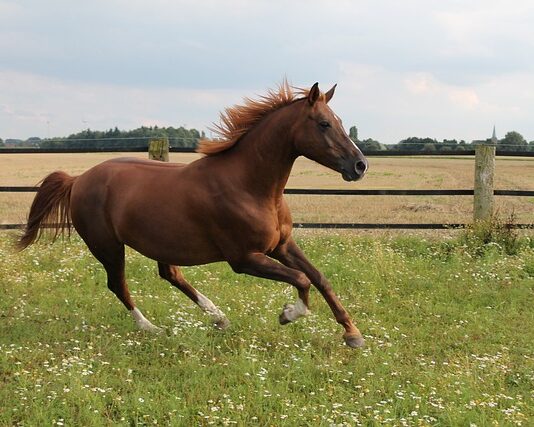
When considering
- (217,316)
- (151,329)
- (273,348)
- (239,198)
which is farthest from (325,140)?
(151,329)

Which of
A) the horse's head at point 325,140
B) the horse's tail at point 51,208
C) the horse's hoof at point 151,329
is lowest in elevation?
the horse's hoof at point 151,329

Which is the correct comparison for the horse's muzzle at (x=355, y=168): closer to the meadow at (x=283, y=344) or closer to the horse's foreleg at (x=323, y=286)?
the horse's foreleg at (x=323, y=286)

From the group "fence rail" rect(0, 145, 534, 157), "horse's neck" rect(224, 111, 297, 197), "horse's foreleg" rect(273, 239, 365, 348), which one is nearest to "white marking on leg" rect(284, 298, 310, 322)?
"horse's foreleg" rect(273, 239, 365, 348)

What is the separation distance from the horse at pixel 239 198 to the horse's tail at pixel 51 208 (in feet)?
2.01

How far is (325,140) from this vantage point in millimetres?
4309

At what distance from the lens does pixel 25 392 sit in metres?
3.71

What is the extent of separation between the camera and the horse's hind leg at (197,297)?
519 cm

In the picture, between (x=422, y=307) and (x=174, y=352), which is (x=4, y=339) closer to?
(x=174, y=352)

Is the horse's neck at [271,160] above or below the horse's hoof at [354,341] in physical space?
above

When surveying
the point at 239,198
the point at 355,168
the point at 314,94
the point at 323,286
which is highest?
the point at 314,94

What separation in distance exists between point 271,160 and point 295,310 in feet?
4.04

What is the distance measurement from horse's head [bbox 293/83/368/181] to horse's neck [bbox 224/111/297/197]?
115 millimetres

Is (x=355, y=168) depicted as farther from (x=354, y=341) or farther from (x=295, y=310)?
(x=354, y=341)

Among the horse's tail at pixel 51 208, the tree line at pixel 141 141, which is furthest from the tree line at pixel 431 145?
the horse's tail at pixel 51 208
